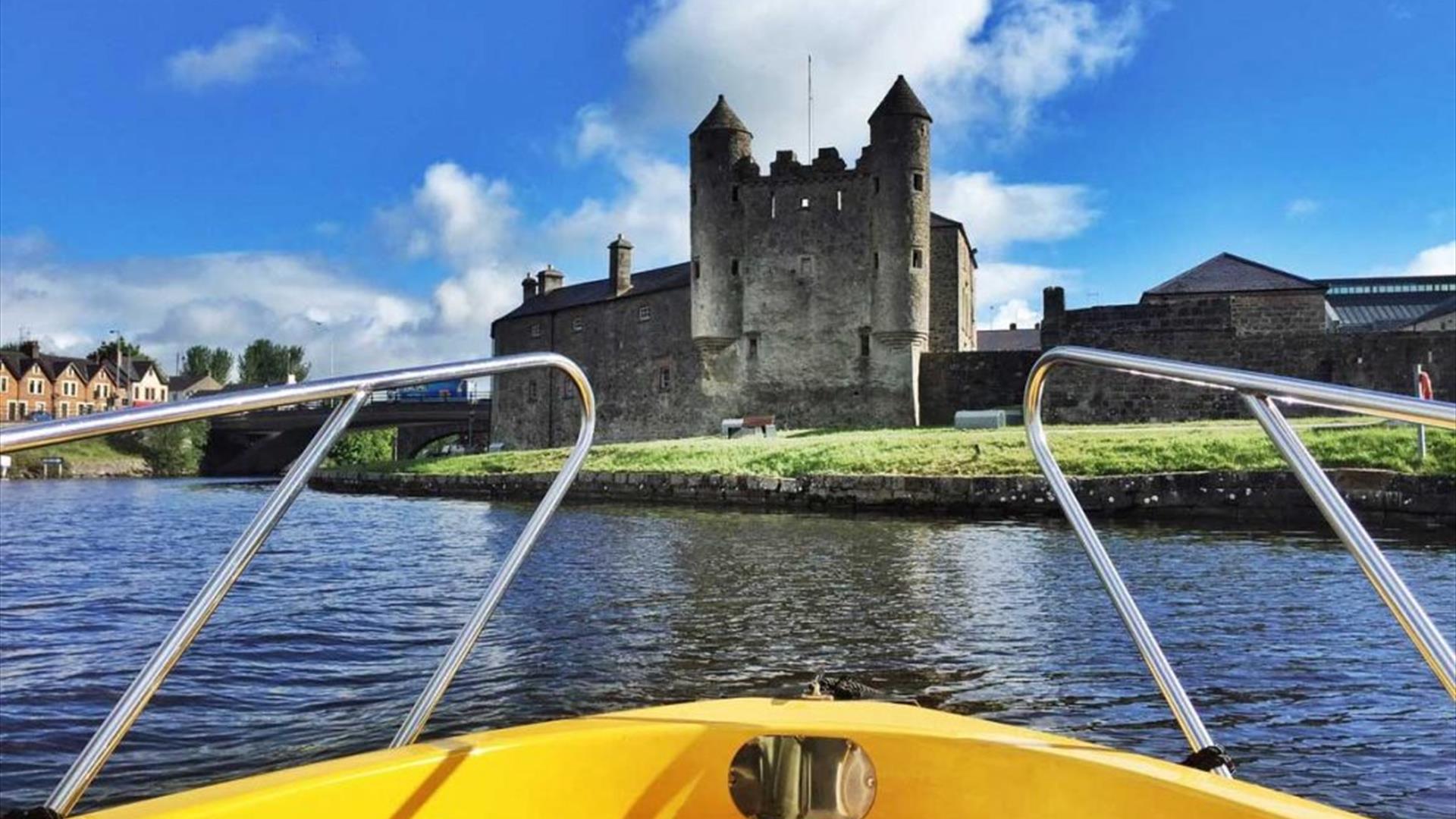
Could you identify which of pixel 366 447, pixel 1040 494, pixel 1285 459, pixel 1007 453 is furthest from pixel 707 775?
pixel 366 447

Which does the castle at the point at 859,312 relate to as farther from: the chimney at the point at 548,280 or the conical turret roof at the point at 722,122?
the chimney at the point at 548,280

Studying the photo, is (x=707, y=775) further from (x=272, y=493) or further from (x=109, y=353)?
(x=109, y=353)

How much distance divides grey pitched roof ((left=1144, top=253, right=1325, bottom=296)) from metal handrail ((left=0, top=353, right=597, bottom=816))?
3307 centimetres

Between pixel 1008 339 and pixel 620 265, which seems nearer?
pixel 620 265

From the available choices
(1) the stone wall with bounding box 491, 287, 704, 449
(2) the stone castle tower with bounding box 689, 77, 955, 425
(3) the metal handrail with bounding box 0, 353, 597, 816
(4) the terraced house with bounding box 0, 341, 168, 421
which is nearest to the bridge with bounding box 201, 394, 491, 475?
(1) the stone wall with bounding box 491, 287, 704, 449

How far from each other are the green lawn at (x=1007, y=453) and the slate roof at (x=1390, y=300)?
122ft

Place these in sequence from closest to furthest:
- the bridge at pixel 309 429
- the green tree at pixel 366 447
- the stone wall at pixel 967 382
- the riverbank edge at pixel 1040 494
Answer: the riverbank edge at pixel 1040 494 → the stone wall at pixel 967 382 → the bridge at pixel 309 429 → the green tree at pixel 366 447

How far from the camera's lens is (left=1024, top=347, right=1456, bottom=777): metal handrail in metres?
1.58

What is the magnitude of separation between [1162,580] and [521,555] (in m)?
8.27

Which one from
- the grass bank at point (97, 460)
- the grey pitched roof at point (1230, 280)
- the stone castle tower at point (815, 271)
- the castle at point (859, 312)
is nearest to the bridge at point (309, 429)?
the grass bank at point (97, 460)

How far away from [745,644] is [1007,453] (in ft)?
45.7

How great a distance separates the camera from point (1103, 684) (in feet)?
18.1

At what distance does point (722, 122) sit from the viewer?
113ft

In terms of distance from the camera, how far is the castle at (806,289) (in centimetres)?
3247
